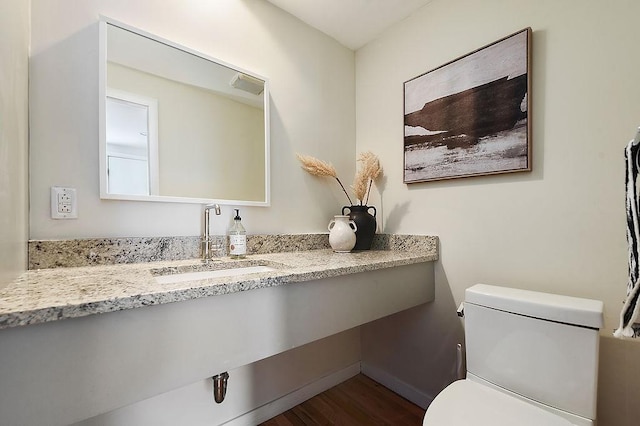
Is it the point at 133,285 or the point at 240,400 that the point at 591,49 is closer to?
the point at 133,285

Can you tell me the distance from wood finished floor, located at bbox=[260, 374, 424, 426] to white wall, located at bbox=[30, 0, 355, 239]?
0.99m

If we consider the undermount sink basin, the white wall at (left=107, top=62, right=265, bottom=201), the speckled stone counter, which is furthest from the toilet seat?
the white wall at (left=107, top=62, right=265, bottom=201)

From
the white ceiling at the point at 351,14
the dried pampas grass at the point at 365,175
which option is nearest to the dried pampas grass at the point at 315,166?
the dried pampas grass at the point at 365,175

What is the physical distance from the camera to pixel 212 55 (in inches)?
56.2

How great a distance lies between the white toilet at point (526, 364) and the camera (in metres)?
0.88

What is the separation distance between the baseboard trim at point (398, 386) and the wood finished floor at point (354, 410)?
0.03 metres

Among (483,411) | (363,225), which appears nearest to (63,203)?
(363,225)

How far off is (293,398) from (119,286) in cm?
125

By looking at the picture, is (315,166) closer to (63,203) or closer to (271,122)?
(271,122)

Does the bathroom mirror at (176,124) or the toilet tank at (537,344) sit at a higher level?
the bathroom mirror at (176,124)

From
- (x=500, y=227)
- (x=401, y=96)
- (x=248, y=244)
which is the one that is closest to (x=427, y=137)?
(x=401, y=96)

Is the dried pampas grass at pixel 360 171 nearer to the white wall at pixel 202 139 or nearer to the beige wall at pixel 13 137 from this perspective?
the white wall at pixel 202 139

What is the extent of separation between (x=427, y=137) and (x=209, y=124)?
1.14 metres

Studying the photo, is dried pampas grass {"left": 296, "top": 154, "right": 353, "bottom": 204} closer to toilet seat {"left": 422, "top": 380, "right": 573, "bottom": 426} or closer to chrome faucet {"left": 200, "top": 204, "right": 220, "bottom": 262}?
chrome faucet {"left": 200, "top": 204, "right": 220, "bottom": 262}
